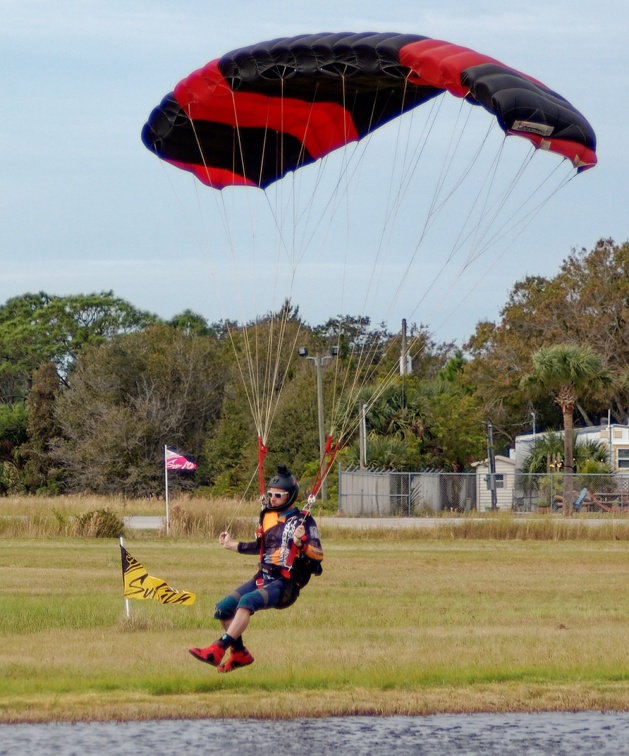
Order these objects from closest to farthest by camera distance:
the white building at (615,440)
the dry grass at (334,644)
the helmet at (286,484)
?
the dry grass at (334,644), the helmet at (286,484), the white building at (615,440)

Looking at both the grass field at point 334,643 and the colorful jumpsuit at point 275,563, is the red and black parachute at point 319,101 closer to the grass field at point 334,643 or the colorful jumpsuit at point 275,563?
the colorful jumpsuit at point 275,563

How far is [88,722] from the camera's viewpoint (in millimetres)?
10047

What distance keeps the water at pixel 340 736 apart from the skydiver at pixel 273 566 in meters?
1.19

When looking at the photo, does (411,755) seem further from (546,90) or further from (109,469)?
(109,469)

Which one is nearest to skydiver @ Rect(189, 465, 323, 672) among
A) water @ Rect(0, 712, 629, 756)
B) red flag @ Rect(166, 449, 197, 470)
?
water @ Rect(0, 712, 629, 756)

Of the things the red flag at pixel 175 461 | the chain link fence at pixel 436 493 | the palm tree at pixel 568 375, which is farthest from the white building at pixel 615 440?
the red flag at pixel 175 461

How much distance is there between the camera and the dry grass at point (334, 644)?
1080 cm

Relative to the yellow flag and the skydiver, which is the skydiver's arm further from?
the yellow flag

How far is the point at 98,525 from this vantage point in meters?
32.2

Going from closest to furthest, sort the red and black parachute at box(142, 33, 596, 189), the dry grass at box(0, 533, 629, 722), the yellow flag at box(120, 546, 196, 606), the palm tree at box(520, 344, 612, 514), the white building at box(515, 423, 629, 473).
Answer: the dry grass at box(0, 533, 629, 722)
the yellow flag at box(120, 546, 196, 606)
the red and black parachute at box(142, 33, 596, 189)
the palm tree at box(520, 344, 612, 514)
the white building at box(515, 423, 629, 473)

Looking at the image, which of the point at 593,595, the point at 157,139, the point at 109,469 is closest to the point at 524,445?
the point at 109,469

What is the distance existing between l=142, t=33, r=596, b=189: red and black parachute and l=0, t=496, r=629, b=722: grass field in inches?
220

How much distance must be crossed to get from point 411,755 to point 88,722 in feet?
8.90

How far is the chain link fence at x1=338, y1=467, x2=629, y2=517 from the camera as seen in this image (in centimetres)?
4722
